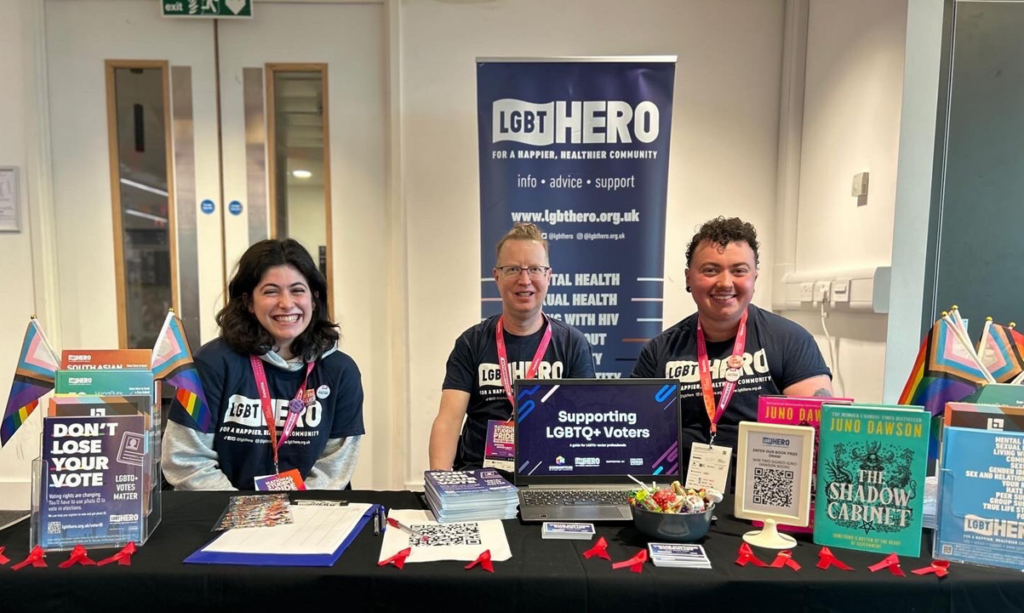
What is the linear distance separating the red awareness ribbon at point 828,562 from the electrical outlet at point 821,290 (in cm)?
184

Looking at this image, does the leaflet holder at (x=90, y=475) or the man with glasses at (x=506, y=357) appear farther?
the man with glasses at (x=506, y=357)

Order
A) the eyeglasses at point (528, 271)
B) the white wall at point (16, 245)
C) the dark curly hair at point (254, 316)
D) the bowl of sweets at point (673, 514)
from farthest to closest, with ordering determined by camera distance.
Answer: the white wall at point (16, 245) < the eyeglasses at point (528, 271) < the dark curly hair at point (254, 316) < the bowl of sweets at point (673, 514)

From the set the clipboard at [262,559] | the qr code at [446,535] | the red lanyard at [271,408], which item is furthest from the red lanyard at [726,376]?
the red lanyard at [271,408]

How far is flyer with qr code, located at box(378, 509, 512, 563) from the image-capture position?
1043 millimetres

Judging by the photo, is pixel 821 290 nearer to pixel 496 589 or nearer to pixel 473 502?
pixel 473 502

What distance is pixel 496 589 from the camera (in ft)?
3.22

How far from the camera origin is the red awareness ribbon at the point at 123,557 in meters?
1.01

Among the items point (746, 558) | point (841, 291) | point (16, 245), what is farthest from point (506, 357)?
point (16, 245)

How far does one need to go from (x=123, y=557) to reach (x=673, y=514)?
103 cm

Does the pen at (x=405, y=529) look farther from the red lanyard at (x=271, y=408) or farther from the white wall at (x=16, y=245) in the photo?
the white wall at (x=16, y=245)

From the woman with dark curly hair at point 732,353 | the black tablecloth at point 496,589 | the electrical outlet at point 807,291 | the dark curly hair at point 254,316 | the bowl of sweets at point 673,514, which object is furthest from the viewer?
the electrical outlet at point 807,291

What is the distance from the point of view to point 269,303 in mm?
1681

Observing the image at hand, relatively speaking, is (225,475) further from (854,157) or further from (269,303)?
(854,157)

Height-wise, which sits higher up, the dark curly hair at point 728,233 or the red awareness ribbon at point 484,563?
the dark curly hair at point 728,233
